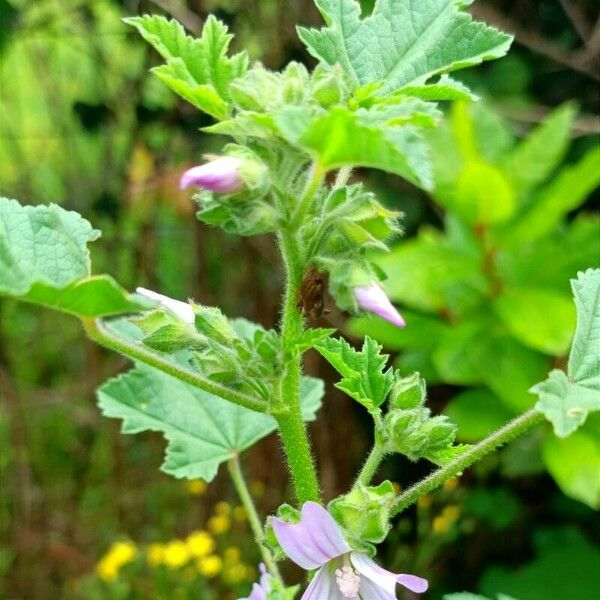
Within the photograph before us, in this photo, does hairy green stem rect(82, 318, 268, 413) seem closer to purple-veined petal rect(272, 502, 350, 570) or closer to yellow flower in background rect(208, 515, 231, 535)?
purple-veined petal rect(272, 502, 350, 570)

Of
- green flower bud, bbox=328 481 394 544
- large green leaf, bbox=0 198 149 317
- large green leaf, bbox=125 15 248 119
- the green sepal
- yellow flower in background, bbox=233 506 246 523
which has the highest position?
large green leaf, bbox=125 15 248 119

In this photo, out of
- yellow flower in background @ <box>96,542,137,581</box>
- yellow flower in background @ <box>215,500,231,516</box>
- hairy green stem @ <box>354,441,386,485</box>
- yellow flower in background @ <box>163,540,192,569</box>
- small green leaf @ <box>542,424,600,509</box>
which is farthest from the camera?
yellow flower in background @ <box>215,500,231,516</box>

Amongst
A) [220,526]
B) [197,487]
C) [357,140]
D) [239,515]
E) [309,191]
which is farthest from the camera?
[197,487]

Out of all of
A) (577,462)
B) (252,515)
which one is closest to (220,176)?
(252,515)

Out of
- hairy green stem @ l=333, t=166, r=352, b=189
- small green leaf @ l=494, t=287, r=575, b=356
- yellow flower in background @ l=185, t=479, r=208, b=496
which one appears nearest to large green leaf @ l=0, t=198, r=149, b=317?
hairy green stem @ l=333, t=166, r=352, b=189

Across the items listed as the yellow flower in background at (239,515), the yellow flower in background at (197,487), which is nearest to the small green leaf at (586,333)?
the yellow flower in background at (239,515)

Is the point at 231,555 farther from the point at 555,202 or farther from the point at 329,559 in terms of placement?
the point at 329,559

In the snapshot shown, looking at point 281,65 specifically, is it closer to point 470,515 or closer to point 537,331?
point 537,331
